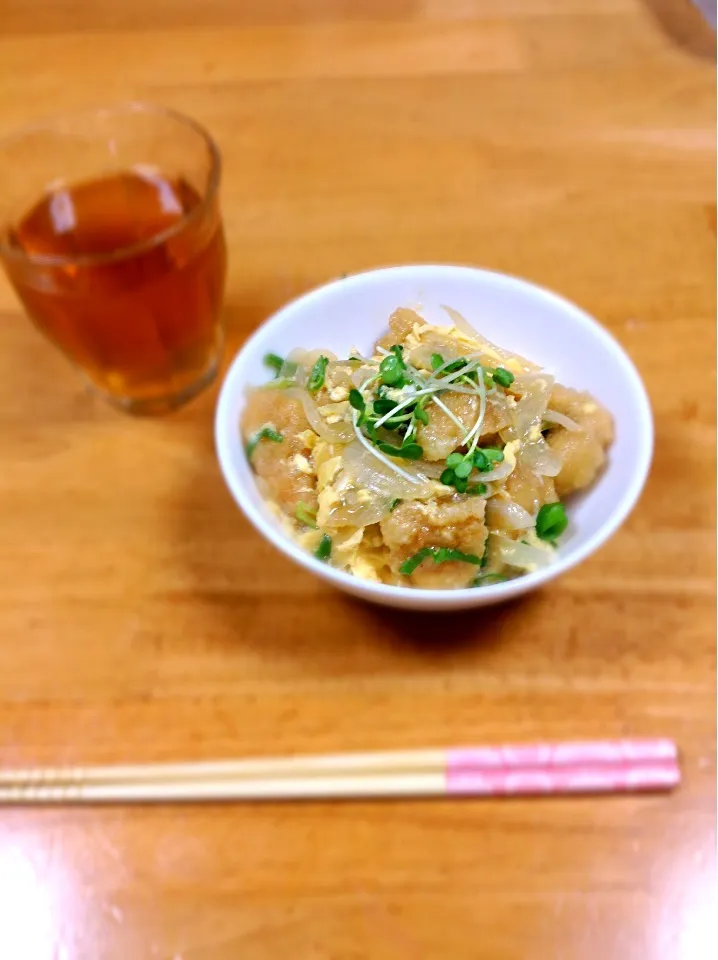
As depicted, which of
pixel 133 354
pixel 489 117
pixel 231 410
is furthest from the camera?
pixel 489 117

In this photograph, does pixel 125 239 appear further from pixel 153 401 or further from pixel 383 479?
pixel 383 479

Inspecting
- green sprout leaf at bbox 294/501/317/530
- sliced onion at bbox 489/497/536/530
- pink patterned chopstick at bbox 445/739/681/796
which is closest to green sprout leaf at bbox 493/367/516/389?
sliced onion at bbox 489/497/536/530

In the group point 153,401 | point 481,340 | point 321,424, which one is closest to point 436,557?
point 321,424

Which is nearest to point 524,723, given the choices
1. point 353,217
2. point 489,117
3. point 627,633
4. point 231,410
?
point 627,633

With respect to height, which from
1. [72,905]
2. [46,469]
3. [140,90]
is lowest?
[72,905]

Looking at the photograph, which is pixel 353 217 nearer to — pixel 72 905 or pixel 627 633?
pixel 627 633

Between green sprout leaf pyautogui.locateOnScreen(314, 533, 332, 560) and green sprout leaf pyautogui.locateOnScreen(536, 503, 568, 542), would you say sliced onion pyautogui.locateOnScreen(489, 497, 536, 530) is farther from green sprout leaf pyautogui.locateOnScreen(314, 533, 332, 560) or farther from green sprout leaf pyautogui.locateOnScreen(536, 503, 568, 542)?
green sprout leaf pyautogui.locateOnScreen(314, 533, 332, 560)

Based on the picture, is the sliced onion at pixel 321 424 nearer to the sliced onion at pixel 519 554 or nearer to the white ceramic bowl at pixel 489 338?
the white ceramic bowl at pixel 489 338

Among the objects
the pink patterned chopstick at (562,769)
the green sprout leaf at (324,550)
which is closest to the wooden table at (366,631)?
the pink patterned chopstick at (562,769)
